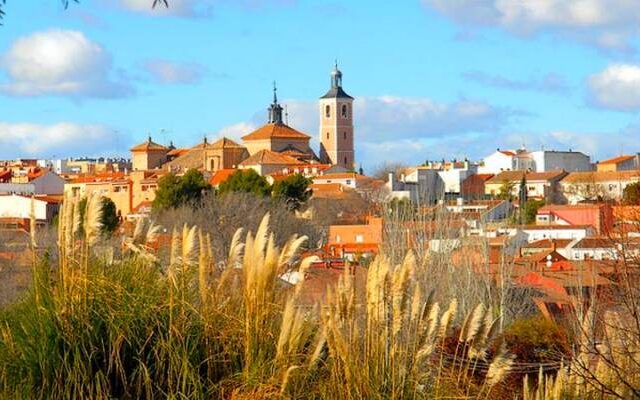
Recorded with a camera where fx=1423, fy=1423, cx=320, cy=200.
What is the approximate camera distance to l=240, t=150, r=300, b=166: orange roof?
355 feet

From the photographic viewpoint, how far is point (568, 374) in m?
5.87

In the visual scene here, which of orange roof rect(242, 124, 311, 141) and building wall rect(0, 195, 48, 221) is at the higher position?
orange roof rect(242, 124, 311, 141)

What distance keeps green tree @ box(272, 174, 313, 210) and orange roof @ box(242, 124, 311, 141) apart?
51.0 meters

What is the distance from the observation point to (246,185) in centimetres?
6162

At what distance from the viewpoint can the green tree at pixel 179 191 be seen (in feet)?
200

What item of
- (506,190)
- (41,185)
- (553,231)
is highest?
(41,185)

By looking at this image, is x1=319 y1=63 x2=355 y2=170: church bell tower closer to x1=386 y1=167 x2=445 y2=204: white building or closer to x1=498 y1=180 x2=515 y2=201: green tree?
x1=386 y1=167 x2=445 y2=204: white building

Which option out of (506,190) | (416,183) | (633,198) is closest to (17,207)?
(506,190)

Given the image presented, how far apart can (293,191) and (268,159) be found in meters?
41.7

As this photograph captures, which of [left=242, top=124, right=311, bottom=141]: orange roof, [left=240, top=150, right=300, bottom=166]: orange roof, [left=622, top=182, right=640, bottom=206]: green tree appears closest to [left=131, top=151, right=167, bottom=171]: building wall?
[left=242, top=124, right=311, bottom=141]: orange roof

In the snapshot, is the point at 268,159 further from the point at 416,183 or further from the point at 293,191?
the point at 293,191

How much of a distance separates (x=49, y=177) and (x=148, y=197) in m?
12.5

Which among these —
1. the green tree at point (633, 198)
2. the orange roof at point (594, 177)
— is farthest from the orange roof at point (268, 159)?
the green tree at point (633, 198)

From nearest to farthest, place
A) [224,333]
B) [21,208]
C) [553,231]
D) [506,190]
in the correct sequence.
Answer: [224,333], [553,231], [21,208], [506,190]
